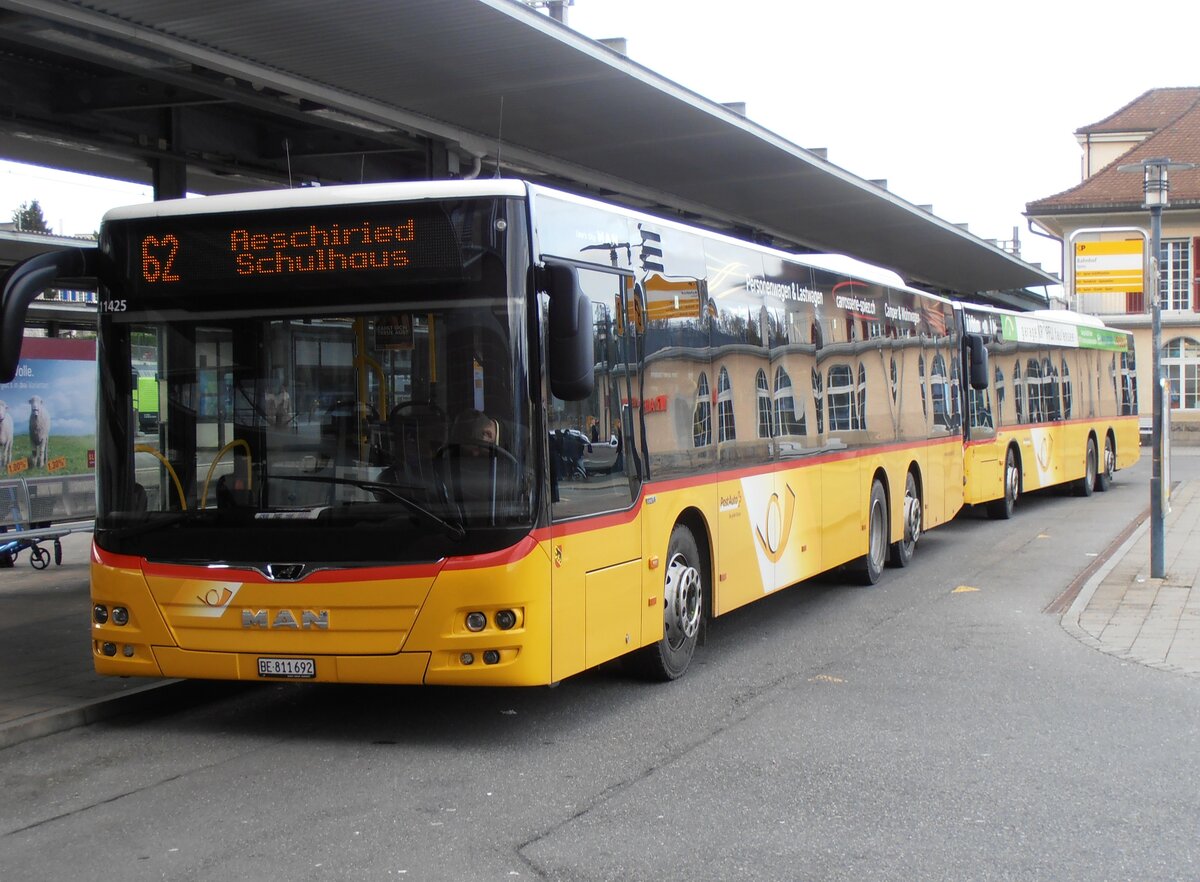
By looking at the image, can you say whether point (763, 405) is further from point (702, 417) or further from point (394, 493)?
point (394, 493)

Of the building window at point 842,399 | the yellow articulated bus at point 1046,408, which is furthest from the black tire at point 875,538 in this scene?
the yellow articulated bus at point 1046,408

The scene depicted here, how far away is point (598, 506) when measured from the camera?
25.5ft

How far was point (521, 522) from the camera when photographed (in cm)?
707

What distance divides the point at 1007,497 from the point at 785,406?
11.5 m

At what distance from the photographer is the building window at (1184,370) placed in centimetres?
5634

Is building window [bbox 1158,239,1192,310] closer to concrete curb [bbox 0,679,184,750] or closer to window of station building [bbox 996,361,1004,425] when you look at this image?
window of station building [bbox 996,361,1004,425]

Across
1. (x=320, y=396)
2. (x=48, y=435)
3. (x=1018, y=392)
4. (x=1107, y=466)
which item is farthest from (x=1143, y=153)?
(x=320, y=396)

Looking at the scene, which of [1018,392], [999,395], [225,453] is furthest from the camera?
[1018,392]

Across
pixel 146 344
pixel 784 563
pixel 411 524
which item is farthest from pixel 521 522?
pixel 784 563

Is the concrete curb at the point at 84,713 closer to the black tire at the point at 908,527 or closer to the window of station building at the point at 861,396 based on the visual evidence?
the window of station building at the point at 861,396

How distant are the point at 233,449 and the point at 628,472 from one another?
2.29m

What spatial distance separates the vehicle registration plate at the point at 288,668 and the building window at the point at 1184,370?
5501 cm

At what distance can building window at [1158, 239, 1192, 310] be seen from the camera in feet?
187

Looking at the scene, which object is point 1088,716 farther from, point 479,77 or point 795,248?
point 795,248
